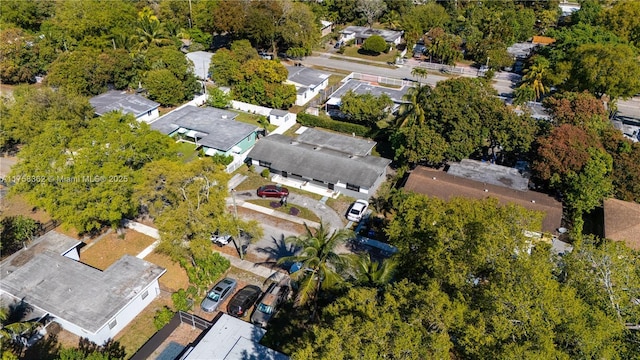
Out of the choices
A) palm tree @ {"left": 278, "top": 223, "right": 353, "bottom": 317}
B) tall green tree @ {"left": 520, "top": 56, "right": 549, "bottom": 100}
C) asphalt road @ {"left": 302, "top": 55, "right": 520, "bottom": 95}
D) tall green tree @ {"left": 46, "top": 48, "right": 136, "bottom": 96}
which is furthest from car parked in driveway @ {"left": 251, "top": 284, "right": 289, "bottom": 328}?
asphalt road @ {"left": 302, "top": 55, "right": 520, "bottom": 95}

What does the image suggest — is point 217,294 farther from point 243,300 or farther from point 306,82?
point 306,82

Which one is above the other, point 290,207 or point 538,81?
point 538,81

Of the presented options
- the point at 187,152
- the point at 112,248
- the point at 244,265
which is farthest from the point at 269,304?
the point at 187,152

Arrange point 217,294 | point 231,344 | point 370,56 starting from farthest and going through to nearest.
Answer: point 370,56
point 217,294
point 231,344

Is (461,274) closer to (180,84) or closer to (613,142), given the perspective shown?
(613,142)

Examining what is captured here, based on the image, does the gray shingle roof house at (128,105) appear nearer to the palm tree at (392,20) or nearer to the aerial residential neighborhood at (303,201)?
the aerial residential neighborhood at (303,201)

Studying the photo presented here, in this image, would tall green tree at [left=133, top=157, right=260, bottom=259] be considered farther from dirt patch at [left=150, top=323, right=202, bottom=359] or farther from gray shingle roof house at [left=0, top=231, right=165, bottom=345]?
dirt patch at [left=150, top=323, right=202, bottom=359]

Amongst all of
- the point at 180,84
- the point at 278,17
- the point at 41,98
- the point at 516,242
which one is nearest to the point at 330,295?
the point at 516,242

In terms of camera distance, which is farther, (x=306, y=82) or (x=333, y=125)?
(x=306, y=82)
